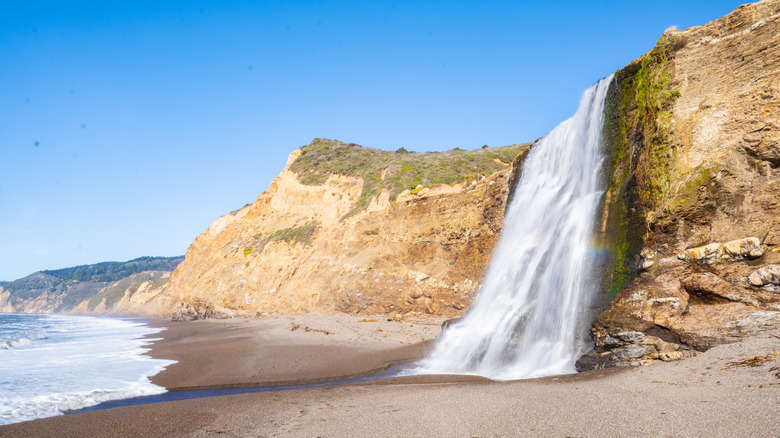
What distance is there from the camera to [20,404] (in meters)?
8.42

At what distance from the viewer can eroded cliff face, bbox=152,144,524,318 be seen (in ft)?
73.0

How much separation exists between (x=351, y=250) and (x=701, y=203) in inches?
822

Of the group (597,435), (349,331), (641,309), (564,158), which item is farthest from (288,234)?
(597,435)

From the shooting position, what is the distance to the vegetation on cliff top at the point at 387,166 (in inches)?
1186

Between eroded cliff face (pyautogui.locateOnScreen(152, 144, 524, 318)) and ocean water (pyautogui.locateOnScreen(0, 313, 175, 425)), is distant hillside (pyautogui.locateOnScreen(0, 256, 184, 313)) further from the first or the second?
ocean water (pyautogui.locateOnScreen(0, 313, 175, 425))

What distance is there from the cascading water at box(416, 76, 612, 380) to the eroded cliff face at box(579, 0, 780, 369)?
1155 mm

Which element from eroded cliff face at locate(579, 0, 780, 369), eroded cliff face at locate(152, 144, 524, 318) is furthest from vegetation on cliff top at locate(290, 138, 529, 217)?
eroded cliff face at locate(579, 0, 780, 369)

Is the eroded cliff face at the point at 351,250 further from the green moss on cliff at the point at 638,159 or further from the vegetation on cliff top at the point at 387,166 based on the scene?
the green moss on cliff at the point at 638,159

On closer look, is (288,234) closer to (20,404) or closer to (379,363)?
(379,363)

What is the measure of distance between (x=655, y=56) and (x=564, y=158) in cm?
478

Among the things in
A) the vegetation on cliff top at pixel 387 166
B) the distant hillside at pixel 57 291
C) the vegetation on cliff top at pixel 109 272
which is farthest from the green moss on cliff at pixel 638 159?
the vegetation on cliff top at pixel 109 272

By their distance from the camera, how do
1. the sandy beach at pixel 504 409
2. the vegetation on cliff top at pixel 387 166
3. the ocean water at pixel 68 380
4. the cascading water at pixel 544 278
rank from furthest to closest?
the vegetation on cliff top at pixel 387 166 < the cascading water at pixel 544 278 < the ocean water at pixel 68 380 < the sandy beach at pixel 504 409

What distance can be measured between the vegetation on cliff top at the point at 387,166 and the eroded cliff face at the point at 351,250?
74 cm

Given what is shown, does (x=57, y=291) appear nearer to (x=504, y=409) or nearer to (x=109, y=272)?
(x=109, y=272)
